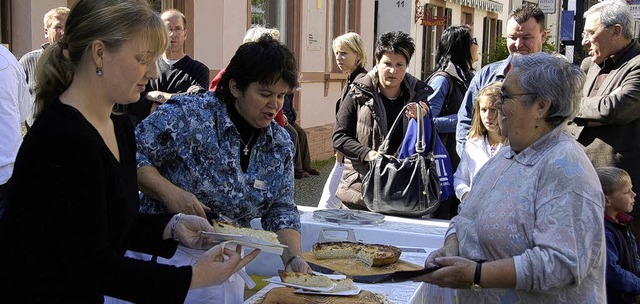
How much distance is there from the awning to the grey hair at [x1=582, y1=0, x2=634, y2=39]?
53.0 feet

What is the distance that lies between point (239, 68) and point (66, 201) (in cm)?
119

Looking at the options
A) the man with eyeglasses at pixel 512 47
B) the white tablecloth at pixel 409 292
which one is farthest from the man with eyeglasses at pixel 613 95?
the white tablecloth at pixel 409 292

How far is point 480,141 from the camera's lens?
181 inches

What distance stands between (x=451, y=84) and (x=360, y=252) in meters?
2.79

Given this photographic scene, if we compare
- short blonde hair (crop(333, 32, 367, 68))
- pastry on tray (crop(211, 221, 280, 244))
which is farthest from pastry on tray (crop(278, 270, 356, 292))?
short blonde hair (crop(333, 32, 367, 68))

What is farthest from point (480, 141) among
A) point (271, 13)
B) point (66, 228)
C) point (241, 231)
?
point (271, 13)

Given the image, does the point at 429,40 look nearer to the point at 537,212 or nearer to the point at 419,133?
the point at 419,133

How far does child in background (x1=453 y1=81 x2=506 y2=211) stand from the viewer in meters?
4.51

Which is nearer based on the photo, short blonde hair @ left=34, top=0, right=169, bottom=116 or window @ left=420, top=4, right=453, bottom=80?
short blonde hair @ left=34, top=0, right=169, bottom=116

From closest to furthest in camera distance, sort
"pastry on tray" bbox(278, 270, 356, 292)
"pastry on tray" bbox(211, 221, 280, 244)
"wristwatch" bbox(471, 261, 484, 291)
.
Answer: "pastry on tray" bbox(211, 221, 280, 244)
"wristwatch" bbox(471, 261, 484, 291)
"pastry on tray" bbox(278, 270, 356, 292)

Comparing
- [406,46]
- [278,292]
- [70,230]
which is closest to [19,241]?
[70,230]

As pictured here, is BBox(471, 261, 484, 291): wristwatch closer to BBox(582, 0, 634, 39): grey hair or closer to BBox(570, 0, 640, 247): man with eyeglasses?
BBox(570, 0, 640, 247): man with eyeglasses

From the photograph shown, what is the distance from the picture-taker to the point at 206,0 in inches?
364

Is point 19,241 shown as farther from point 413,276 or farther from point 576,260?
point 576,260
